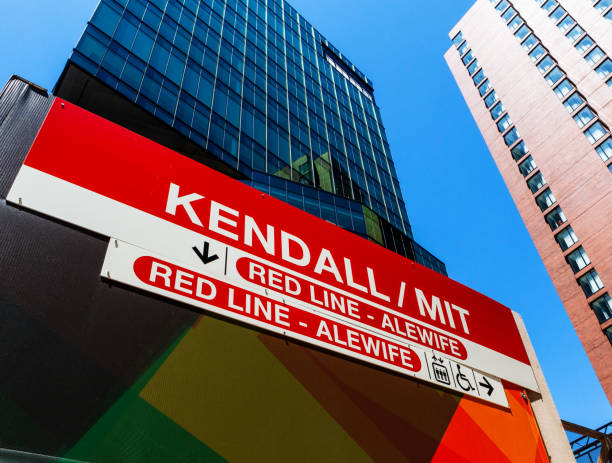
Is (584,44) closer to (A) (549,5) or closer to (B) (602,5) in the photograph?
(B) (602,5)

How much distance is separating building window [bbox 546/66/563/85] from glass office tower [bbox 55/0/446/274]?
2250cm

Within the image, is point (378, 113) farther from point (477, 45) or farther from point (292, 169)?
point (292, 169)

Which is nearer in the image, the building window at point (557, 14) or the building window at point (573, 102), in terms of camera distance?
the building window at point (573, 102)

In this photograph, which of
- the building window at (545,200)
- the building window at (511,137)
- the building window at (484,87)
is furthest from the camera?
the building window at (484,87)

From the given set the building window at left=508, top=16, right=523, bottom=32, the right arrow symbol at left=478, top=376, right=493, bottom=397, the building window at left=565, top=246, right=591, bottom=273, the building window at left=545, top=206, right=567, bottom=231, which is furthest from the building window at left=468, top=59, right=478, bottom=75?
the right arrow symbol at left=478, top=376, right=493, bottom=397

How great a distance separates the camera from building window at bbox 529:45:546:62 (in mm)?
59531

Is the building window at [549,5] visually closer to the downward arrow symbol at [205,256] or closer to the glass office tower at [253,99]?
the glass office tower at [253,99]

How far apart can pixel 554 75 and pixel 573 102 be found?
5567 millimetres

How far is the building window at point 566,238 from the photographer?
48.4m

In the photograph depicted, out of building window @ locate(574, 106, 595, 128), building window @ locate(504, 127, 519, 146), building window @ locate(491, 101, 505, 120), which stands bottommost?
building window @ locate(574, 106, 595, 128)

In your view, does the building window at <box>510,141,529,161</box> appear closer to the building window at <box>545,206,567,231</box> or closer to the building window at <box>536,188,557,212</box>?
the building window at <box>536,188,557,212</box>

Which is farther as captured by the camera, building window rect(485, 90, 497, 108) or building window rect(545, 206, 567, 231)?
building window rect(485, 90, 497, 108)

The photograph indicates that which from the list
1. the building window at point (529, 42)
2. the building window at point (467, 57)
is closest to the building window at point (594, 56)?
the building window at point (529, 42)

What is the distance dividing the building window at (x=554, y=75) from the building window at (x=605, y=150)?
12176mm
